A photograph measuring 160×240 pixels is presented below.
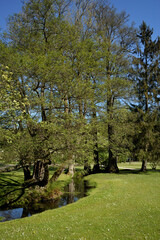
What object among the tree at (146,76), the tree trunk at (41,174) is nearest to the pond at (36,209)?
the tree trunk at (41,174)

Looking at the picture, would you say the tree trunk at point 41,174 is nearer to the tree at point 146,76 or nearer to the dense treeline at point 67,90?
the dense treeline at point 67,90

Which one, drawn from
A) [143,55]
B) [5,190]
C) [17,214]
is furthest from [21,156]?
[143,55]

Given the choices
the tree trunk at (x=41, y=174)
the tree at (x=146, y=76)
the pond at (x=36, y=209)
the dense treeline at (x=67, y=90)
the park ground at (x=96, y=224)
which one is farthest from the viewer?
the tree at (x=146, y=76)

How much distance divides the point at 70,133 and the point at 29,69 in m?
6.22

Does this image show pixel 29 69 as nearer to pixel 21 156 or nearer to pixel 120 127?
pixel 21 156

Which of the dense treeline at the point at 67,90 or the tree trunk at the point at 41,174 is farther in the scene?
the tree trunk at the point at 41,174

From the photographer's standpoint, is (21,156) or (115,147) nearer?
(21,156)

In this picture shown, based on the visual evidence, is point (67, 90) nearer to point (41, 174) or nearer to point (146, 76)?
point (41, 174)

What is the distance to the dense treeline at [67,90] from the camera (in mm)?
15812

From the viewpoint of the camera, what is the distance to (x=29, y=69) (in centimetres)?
1664

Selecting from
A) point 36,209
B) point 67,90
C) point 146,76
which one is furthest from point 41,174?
point 146,76

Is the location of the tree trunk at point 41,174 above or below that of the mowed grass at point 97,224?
above

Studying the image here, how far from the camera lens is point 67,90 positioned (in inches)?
720

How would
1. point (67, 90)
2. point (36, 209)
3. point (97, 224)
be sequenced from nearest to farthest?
point (97, 224)
point (36, 209)
point (67, 90)
